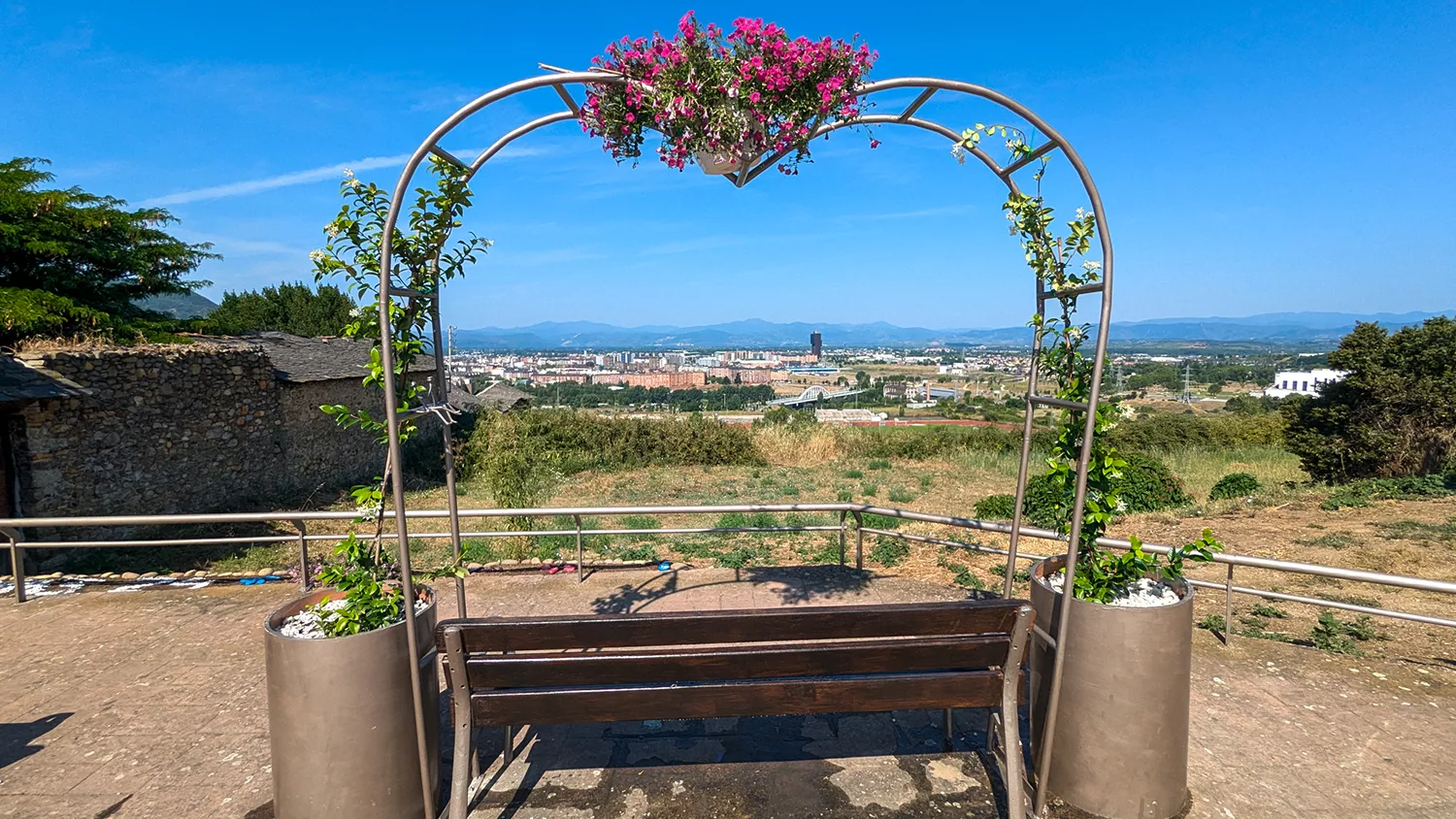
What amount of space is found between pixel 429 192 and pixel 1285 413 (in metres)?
19.4

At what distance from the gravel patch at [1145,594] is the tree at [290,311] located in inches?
1302

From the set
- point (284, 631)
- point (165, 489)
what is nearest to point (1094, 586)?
point (284, 631)

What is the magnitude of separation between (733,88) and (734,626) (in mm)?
2160

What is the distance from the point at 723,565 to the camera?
256 inches

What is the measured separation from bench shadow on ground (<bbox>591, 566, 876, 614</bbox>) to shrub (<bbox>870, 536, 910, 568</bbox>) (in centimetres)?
86

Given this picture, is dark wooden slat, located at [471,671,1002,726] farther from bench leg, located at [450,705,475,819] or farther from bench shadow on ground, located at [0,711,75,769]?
bench shadow on ground, located at [0,711,75,769]

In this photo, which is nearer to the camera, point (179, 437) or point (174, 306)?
point (179, 437)

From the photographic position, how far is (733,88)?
289 cm

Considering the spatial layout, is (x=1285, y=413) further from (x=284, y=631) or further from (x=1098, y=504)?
(x=284, y=631)

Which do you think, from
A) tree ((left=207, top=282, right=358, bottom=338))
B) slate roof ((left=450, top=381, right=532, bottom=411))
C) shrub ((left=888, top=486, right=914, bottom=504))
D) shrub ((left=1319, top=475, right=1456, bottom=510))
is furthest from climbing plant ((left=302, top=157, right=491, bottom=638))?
tree ((left=207, top=282, right=358, bottom=338))

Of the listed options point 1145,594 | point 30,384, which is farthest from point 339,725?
point 30,384

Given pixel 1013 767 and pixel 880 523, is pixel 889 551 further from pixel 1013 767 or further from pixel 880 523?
pixel 1013 767

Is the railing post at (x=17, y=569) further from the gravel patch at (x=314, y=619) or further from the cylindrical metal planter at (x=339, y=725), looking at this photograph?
the cylindrical metal planter at (x=339, y=725)

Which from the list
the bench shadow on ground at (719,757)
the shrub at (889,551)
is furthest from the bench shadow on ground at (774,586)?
the bench shadow on ground at (719,757)
